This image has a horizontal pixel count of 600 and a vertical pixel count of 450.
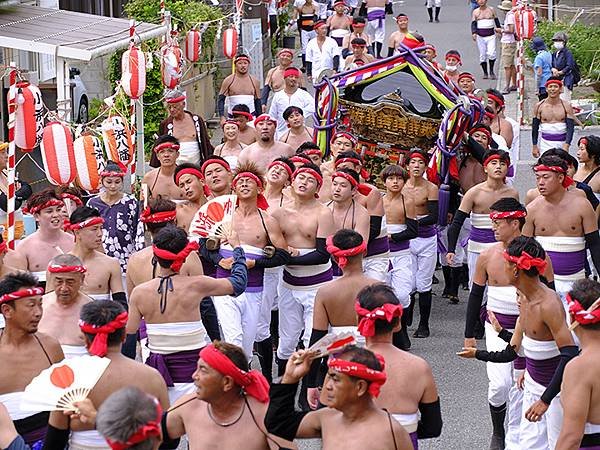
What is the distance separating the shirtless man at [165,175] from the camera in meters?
11.7

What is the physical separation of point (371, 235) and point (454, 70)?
851 cm

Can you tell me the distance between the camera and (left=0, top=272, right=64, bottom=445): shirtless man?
6.58 m

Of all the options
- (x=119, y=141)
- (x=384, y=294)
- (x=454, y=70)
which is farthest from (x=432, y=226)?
(x=454, y=70)

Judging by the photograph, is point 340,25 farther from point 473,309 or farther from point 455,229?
point 473,309

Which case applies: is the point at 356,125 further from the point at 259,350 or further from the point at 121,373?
the point at 121,373

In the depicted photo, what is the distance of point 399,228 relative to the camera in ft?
37.6

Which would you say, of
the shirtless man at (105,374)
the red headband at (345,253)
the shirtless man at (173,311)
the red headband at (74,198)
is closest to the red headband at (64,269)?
the shirtless man at (173,311)

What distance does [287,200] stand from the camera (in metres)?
10.5

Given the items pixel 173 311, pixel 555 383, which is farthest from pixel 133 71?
pixel 555 383

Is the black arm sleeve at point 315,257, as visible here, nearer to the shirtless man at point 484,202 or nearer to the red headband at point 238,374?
the shirtless man at point 484,202

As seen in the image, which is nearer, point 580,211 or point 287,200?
point 580,211

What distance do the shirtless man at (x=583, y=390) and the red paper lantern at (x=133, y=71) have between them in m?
8.89

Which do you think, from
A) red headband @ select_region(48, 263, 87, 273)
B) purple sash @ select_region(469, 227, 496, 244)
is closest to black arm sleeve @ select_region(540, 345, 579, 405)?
red headband @ select_region(48, 263, 87, 273)

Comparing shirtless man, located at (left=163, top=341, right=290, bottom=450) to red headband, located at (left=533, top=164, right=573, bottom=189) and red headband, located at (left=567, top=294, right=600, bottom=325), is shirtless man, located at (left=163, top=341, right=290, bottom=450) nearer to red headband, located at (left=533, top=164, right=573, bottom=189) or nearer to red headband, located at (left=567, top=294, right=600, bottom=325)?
red headband, located at (left=567, top=294, right=600, bottom=325)
